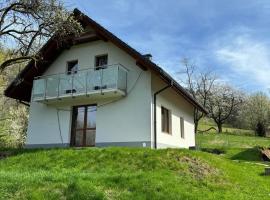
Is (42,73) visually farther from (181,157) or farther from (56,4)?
(181,157)

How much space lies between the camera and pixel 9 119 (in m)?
31.8

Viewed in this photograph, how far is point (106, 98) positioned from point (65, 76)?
2.68 meters

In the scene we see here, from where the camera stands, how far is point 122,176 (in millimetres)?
11172

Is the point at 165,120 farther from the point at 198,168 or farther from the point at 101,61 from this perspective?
the point at 198,168

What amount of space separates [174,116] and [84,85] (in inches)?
242

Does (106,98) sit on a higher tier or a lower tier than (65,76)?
lower

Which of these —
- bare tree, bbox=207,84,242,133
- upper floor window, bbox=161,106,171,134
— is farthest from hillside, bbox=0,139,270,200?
bare tree, bbox=207,84,242,133

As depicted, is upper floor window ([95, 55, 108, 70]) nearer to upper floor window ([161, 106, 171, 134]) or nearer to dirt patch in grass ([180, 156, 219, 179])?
upper floor window ([161, 106, 171, 134])

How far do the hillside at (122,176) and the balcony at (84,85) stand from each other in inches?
159

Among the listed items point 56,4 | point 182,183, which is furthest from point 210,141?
point 182,183

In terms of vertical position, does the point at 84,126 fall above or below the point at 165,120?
below

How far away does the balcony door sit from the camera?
20125 millimetres

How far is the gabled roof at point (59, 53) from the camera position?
18.5 m

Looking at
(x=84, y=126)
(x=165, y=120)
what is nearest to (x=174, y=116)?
(x=165, y=120)
